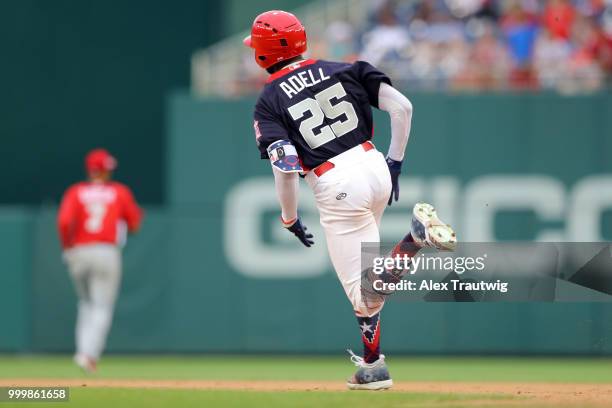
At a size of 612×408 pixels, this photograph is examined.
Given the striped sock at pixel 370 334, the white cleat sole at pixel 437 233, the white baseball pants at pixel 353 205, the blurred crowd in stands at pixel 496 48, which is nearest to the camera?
the white cleat sole at pixel 437 233

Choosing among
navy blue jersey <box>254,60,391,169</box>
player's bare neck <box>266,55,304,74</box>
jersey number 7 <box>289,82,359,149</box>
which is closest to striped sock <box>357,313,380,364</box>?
navy blue jersey <box>254,60,391,169</box>

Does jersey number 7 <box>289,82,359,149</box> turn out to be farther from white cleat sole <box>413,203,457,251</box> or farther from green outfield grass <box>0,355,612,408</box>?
green outfield grass <box>0,355,612,408</box>

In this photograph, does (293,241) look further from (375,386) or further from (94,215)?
(375,386)

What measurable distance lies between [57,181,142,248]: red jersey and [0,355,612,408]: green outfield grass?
4.56ft

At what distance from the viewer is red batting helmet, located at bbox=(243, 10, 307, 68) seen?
7441mm

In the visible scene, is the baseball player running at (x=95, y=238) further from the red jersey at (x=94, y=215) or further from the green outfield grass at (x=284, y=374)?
the green outfield grass at (x=284, y=374)

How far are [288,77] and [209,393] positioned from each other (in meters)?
2.09

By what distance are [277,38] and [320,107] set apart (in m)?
0.52

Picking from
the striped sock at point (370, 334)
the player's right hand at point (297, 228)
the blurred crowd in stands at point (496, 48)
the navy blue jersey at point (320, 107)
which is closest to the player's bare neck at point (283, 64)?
the navy blue jersey at point (320, 107)

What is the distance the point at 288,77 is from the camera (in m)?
7.45

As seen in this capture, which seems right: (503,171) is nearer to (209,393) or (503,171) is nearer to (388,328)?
(388,328)

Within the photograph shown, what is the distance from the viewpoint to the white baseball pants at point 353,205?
7.30m

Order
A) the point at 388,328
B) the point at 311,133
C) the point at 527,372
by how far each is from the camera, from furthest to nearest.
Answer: the point at 388,328 < the point at 527,372 < the point at 311,133

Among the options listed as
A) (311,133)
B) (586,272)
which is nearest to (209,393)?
(311,133)
